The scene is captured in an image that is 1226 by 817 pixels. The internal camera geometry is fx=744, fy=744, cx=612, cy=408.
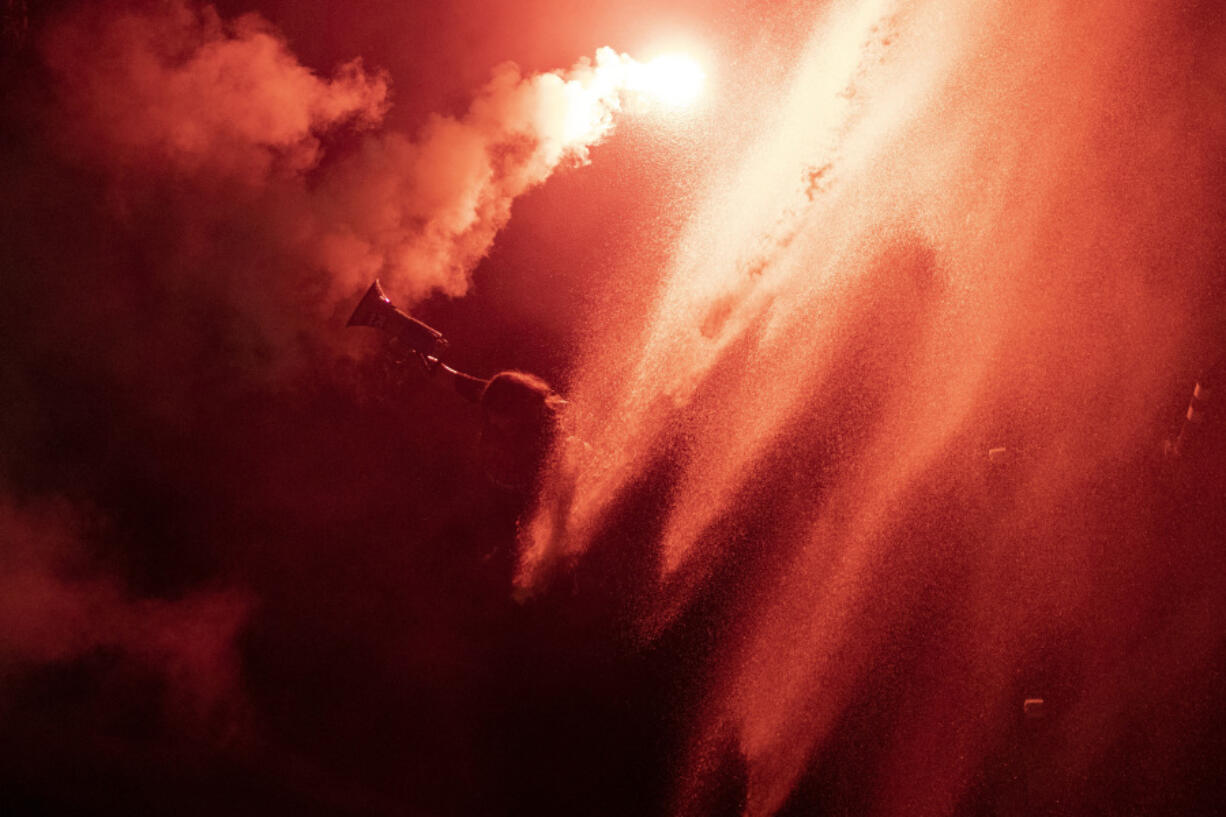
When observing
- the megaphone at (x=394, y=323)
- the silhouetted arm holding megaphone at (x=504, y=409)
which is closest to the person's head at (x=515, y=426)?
the silhouetted arm holding megaphone at (x=504, y=409)

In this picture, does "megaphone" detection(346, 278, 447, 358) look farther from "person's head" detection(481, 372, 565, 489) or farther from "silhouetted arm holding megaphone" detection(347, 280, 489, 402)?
"person's head" detection(481, 372, 565, 489)

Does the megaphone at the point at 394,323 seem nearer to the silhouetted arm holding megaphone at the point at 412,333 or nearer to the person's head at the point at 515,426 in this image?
the silhouetted arm holding megaphone at the point at 412,333

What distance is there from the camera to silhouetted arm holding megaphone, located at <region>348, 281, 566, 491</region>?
3.94 metres

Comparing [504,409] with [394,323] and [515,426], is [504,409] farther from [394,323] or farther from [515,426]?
[394,323]

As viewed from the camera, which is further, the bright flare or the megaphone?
the bright flare

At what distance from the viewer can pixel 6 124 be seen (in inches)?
167

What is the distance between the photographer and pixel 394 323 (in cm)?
419

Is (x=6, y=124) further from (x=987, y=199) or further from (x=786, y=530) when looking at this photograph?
(x=987, y=199)

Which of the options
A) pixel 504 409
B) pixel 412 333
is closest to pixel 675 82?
pixel 412 333

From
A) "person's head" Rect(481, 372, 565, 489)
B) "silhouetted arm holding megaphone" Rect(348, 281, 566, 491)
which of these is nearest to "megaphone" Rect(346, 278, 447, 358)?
"silhouetted arm holding megaphone" Rect(348, 281, 566, 491)

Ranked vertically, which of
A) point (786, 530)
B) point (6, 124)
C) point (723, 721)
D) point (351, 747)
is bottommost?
point (351, 747)

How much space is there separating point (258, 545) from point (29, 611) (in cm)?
128

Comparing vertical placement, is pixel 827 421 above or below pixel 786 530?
above

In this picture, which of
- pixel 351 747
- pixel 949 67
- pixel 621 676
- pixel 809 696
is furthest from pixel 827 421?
pixel 351 747
